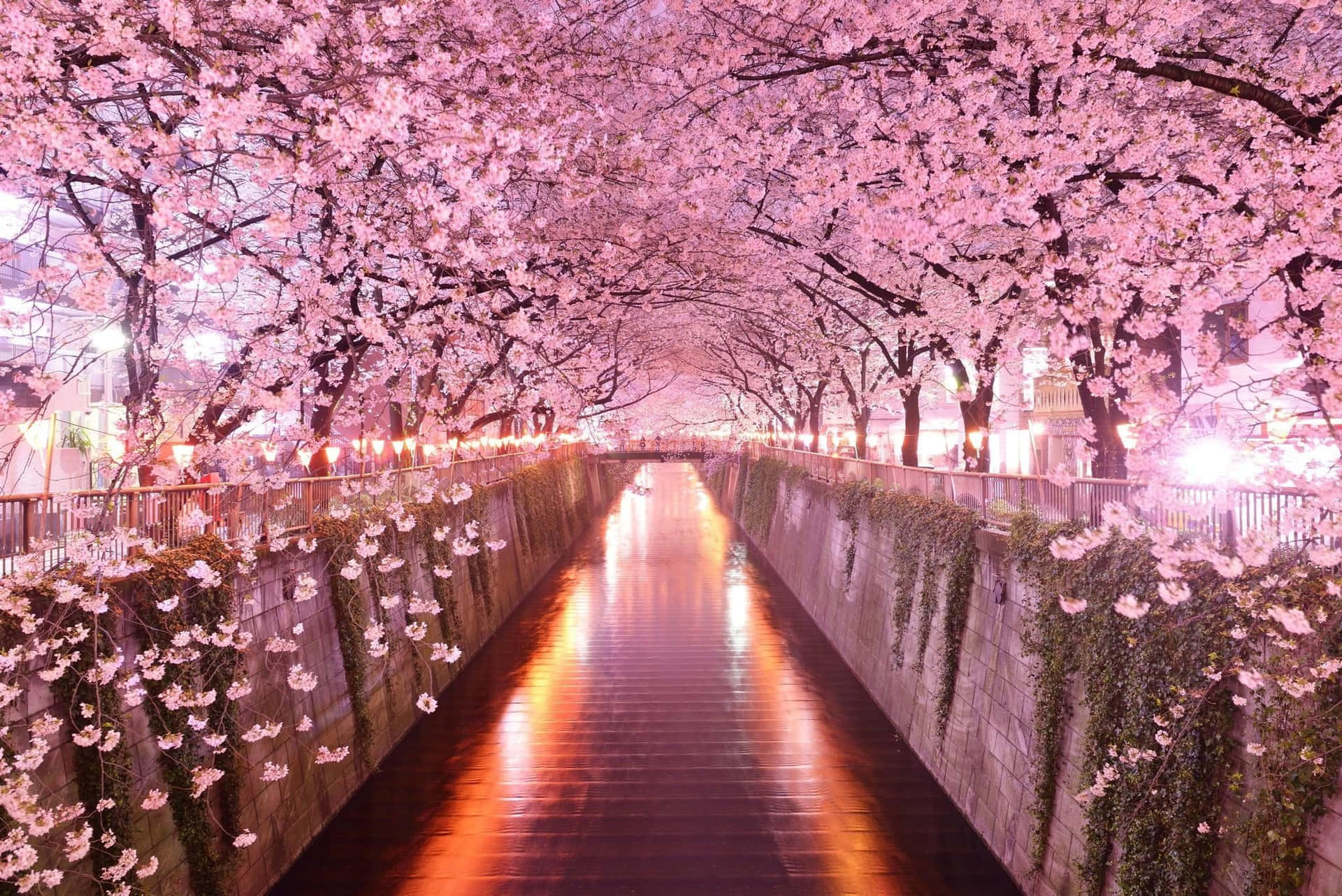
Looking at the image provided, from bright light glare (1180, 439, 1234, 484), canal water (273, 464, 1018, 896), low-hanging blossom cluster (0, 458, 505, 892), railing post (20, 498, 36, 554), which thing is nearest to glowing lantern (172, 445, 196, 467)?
Result: low-hanging blossom cluster (0, 458, 505, 892)

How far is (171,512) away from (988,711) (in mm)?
8881

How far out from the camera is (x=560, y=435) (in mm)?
41781

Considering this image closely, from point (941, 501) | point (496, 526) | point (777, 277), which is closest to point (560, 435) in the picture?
point (496, 526)

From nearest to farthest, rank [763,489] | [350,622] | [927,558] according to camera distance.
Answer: [350,622] < [927,558] < [763,489]

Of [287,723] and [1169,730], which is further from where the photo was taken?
[287,723]

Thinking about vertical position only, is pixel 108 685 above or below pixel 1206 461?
below

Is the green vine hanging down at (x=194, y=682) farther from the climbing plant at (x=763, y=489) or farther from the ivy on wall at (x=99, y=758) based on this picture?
the climbing plant at (x=763, y=489)

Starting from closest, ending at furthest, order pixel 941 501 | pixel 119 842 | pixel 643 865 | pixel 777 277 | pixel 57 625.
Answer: pixel 57 625 < pixel 119 842 < pixel 643 865 < pixel 941 501 < pixel 777 277

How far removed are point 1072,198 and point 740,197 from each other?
273 inches

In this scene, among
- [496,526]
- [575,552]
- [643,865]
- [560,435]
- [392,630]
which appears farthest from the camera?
[560,435]

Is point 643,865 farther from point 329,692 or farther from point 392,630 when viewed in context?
point 392,630

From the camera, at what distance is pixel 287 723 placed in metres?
8.95

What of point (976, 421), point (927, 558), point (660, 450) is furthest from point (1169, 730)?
point (660, 450)

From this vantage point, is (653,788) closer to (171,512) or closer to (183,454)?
(171,512)
